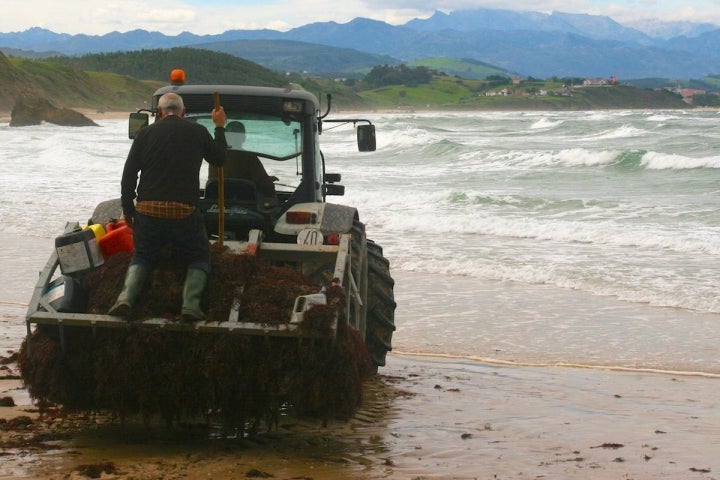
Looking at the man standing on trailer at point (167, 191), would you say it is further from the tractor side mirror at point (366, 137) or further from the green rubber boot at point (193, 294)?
the tractor side mirror at point (366, 137)

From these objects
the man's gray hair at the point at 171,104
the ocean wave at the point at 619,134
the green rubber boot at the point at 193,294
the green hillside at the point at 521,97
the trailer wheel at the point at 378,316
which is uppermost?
the man's gray hair at the point at 171,104

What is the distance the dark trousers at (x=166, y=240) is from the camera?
6.09 meters

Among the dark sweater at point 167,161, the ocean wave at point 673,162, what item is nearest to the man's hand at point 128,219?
the dark sweater at point 167,161

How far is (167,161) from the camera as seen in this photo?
6094mm

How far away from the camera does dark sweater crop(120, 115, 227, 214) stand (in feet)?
20.0

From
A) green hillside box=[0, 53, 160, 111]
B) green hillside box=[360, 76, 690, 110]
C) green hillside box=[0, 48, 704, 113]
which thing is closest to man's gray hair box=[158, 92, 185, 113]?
green hillside box=[0, 53, 160, 111]

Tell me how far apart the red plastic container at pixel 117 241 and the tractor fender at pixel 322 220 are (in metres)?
1.01

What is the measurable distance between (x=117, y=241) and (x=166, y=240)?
55 centimetres

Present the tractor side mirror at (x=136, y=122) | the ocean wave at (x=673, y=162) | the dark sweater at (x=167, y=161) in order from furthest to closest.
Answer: the ocean wave at (x=673, y=162)
the tractor side mirror at (x=136, y=122)
the dark sweater at (x=167, y=161)

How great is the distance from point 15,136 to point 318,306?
4954 cm

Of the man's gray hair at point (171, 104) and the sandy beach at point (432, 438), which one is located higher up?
the man's gray hair at point (171, 104)

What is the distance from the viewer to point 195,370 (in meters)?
5.79

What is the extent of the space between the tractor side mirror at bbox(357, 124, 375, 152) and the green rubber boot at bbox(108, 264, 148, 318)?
299 cm

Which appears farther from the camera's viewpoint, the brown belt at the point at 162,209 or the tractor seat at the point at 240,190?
the tractor seat at the point at 240,190
